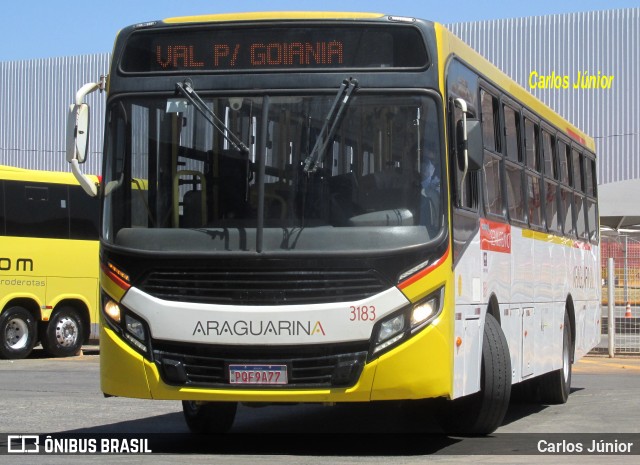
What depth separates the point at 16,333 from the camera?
23703 millimetres

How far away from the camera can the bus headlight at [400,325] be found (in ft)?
29.4

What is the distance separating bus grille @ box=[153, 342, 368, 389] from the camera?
29.5 feet

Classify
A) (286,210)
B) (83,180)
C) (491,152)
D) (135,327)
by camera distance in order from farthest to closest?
(491,152) < (83,180) < (135,327) < (286,210)

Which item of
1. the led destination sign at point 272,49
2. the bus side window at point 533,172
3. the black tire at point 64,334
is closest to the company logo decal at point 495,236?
the bus side window at point 533,172

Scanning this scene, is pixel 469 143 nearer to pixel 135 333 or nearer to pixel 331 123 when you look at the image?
pixel 331 123

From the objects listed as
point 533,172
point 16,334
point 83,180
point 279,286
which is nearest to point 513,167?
point 533,172

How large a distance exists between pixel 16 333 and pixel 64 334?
3.34ft

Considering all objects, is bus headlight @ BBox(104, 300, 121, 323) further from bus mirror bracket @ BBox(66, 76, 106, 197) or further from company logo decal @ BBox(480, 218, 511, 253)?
company logo decal @ BBox(480, 218, 511, 253)

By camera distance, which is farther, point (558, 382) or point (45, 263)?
point (45, 263)

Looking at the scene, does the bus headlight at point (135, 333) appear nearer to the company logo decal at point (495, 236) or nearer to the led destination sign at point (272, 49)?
the led destination sign at point (272, 49)

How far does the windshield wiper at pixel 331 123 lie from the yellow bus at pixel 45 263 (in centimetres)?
1512

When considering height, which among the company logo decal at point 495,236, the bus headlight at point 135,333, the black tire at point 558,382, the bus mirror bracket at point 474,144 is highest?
the bus mirror bracket at point 474,144

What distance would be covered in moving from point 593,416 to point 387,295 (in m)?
5.02

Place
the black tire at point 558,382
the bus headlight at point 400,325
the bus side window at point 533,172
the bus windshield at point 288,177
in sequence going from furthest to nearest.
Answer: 1. the black tire at point 558,382
2. the bus side window at point 533,172
3. the bus windshield at point 288,177
4. the bus headlight at point 400,325
